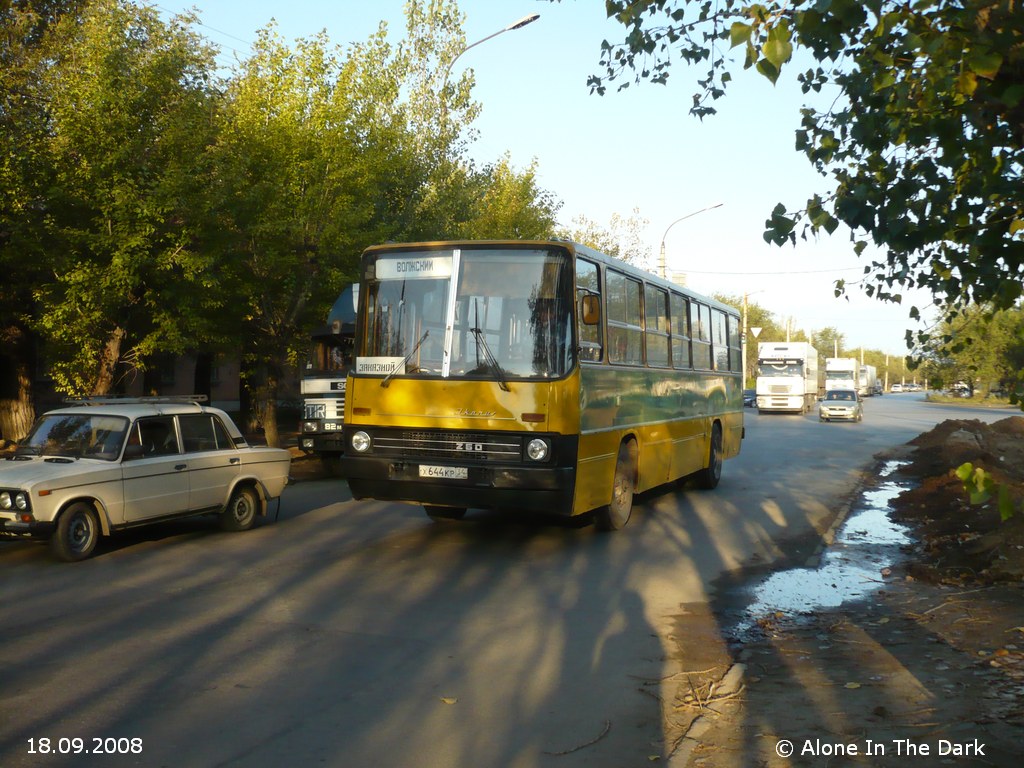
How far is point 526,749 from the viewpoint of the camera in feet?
15.9

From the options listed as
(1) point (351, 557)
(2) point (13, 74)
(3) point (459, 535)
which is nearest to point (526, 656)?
(1) point (351, 557)

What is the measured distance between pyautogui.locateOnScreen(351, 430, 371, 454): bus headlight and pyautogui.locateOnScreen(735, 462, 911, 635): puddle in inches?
163

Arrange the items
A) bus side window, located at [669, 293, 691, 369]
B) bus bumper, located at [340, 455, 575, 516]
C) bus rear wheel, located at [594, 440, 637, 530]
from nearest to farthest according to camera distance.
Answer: bus bumper, located at [340, 455, 575, 516], bus rear wheel, located at [594, 440, 637, 530], bus side window, located at [669, 293, 691, 369]

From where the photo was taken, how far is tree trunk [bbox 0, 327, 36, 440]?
23.4 metres

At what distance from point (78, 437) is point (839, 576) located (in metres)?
7.68

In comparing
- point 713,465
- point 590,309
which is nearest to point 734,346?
point 713,465

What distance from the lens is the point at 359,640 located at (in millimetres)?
6816

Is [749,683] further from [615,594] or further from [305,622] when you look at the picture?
[305,622]

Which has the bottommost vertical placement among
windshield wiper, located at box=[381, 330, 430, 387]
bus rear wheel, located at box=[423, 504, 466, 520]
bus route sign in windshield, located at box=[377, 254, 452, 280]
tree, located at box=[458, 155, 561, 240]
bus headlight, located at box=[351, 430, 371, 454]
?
bus rear wheel, located at box=[423, 504, 466, 520]

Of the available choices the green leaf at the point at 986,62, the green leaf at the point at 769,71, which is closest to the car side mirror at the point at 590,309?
the green leaf at the point at 769,71

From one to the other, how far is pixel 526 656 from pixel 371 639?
3.64ft

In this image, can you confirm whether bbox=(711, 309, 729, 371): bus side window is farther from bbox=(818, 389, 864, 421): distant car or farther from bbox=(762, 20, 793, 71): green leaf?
bbox=(818, 389, 864, 421): distant car

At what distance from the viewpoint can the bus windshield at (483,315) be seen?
32.8 ft

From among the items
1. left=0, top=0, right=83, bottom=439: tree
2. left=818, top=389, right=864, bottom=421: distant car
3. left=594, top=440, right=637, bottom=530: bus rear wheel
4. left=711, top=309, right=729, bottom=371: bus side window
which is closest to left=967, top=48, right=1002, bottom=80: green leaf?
left=594, top=440, right=637, bottom=530: bus rear wheel
